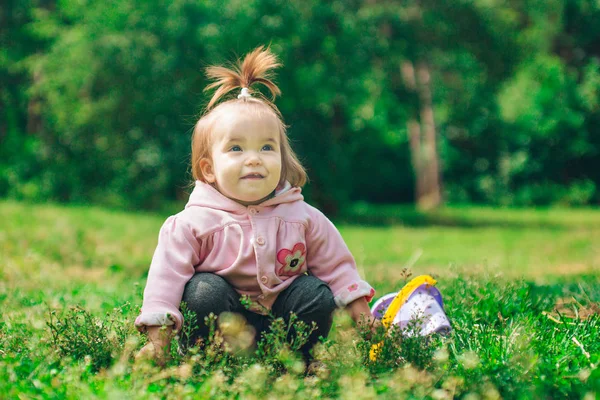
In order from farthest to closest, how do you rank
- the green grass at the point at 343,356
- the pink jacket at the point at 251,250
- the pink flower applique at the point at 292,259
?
the pink flower applique at the point at 292,259
the pink jacket at the point at 251,250
the green grass at the point at 343,356

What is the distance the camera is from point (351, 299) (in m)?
2.96

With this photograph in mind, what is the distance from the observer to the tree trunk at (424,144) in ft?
64.6

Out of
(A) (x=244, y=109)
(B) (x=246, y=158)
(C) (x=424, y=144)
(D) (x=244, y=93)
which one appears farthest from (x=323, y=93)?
(B) (x=246, y=158)

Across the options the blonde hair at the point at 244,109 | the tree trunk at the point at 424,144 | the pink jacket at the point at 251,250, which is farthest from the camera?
the tree trunk at the point at 424,144

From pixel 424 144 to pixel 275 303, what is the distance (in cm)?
1900

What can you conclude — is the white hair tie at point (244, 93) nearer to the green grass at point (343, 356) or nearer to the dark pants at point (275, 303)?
the dark pants at point (275, 303)

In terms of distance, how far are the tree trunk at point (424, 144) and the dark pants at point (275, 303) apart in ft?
53.1

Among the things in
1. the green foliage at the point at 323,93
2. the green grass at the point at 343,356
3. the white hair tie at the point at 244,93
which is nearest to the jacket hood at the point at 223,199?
the white hair tie at the point at 244,93

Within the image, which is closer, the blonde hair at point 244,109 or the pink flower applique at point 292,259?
the pink flower applique at point 292,259

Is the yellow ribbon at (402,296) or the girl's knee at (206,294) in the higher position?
the girl's knee at (206,294)

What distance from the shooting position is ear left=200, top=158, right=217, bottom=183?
318cm

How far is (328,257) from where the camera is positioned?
122 inches

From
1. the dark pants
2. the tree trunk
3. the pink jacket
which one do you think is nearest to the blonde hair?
the pink jacket

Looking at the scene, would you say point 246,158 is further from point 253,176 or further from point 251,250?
point 251,250
